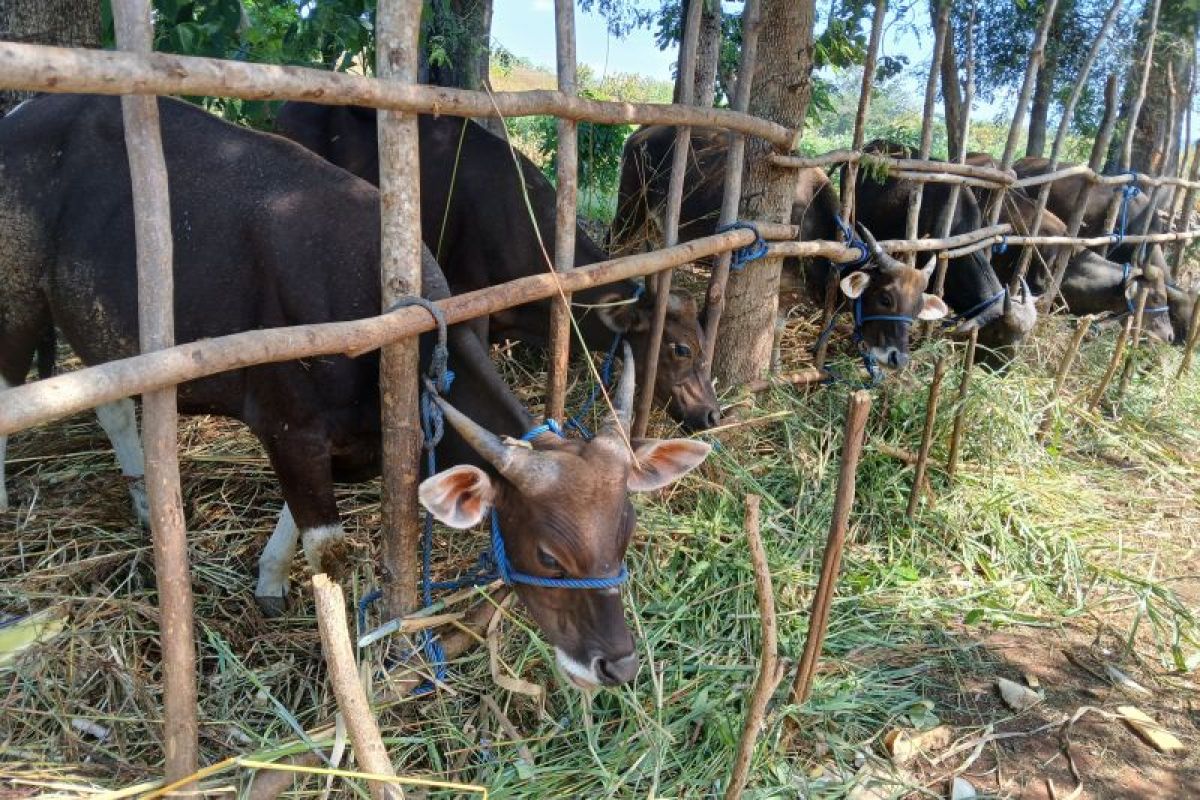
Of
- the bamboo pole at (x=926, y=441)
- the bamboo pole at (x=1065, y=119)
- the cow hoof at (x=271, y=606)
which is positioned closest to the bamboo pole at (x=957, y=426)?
the bamboo pole at (x=926, y=441)

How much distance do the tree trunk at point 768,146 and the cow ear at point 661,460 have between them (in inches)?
99.4

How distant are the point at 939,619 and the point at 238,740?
135 inches

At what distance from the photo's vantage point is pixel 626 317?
225 inches

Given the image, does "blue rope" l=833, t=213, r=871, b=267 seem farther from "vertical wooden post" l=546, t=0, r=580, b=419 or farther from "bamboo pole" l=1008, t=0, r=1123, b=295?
"vertical wooden post" l=546, t=0, r=580, b=419

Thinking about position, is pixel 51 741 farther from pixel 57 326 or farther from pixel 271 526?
pixel 57 326

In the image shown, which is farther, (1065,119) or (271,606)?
(1065,119)

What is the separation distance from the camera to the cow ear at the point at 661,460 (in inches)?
141

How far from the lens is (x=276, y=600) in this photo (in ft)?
14.0

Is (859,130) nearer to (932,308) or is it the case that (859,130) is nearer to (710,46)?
(932,308)

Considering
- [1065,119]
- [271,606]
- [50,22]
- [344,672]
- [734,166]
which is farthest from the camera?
[1065,119]

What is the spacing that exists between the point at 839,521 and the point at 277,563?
8.68 feet

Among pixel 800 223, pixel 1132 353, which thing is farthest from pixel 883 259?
pixel 1132 353

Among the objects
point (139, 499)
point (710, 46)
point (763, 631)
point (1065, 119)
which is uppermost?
point (710, 46)

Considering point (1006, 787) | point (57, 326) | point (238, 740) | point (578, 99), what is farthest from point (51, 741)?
point (1006, 787)
